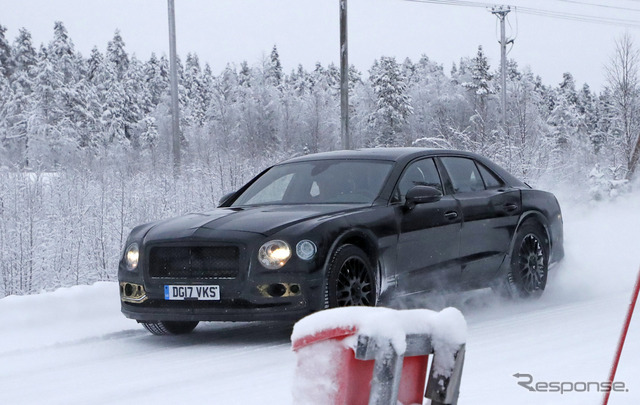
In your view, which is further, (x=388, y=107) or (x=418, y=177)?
(x=388, y=107)

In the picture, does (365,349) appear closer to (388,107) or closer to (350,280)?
(350,280)

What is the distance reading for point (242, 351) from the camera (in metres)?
6.42

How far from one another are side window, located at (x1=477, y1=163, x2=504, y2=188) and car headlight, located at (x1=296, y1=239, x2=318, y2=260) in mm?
2748

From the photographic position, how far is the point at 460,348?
7.27 feet

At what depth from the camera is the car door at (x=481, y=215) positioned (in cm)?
795

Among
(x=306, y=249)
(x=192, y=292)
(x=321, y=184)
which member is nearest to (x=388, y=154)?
(x=321, y=184)

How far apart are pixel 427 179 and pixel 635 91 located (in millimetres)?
22827

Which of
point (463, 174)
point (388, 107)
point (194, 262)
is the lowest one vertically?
point (194, 262)

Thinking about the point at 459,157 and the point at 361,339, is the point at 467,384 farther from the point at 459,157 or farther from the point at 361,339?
the point at 459,157

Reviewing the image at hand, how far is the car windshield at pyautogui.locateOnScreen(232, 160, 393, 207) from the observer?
747 cm

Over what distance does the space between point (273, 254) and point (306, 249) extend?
9.1 inches

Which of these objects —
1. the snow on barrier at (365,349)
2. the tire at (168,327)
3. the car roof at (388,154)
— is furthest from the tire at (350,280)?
the snow on barrier at (365,349)

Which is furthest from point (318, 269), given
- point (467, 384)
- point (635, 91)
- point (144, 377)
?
point (635, 91)

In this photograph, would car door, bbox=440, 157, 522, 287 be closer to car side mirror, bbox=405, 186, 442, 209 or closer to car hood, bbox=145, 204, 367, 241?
car side mirror, bbox=405, 186, 442, 209
